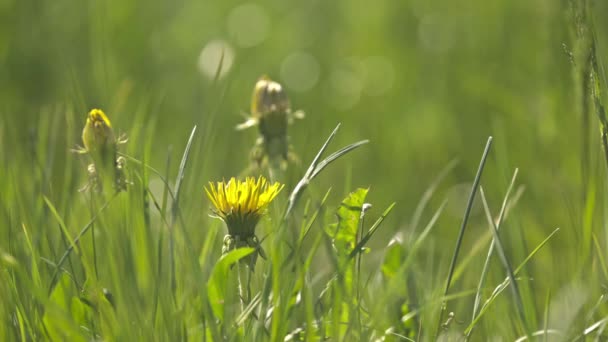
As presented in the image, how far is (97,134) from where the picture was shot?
125 centimetres

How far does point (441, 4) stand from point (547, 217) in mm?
1847

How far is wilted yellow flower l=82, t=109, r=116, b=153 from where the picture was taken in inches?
49.3

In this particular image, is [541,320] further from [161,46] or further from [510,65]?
[161,46]

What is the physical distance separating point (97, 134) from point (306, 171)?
1.12 feet

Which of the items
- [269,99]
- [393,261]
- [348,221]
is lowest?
[393,261]

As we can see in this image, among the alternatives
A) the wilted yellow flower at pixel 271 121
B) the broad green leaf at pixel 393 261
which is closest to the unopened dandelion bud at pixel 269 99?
the wilted yellow flower at pixel 271 121

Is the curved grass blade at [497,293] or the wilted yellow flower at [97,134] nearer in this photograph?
the curved grass blade at [497,293]

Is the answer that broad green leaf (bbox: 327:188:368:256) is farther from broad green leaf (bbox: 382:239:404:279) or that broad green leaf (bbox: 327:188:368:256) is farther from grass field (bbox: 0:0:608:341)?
broad green leaf (bbox: 382:239:404:279)

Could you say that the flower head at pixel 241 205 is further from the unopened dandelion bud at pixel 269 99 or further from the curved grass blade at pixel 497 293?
→ the unopened dandelion bud at pixel 269 99

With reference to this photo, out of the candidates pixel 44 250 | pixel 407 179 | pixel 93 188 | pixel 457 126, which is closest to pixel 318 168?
pixel 93 188

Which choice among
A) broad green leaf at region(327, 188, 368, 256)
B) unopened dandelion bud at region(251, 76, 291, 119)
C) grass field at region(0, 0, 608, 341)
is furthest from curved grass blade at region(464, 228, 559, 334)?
unopened dandelion bud at region(251, 76, 291, 119)

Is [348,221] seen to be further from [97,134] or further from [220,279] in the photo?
[97,134]

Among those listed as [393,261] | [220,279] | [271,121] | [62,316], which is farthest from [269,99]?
[62,316]

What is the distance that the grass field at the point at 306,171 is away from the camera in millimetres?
1149
